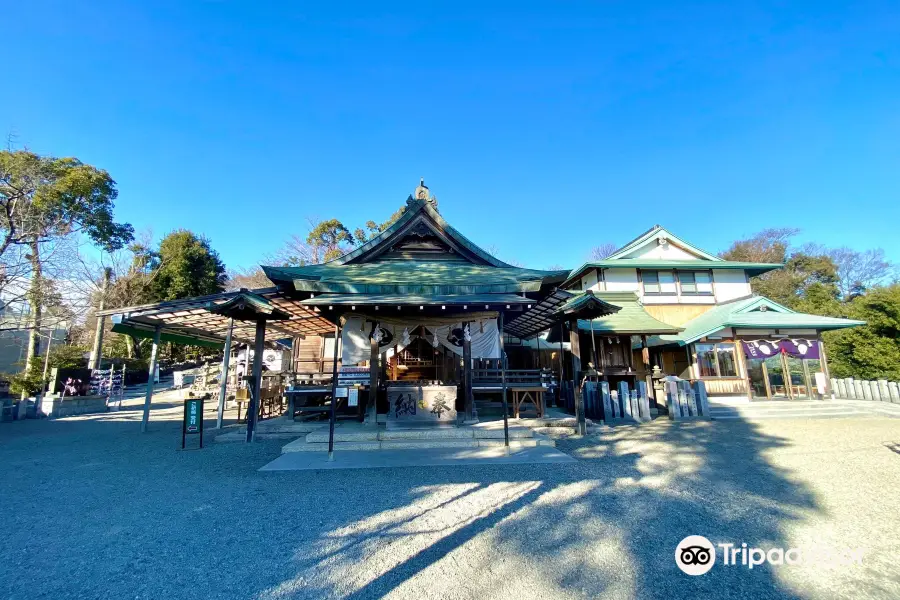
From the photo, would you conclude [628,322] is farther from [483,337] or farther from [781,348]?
[483,337]

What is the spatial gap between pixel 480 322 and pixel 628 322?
28.4ft

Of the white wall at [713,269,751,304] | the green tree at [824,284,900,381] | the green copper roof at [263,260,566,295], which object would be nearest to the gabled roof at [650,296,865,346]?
the white wall at [713,269,751,304]

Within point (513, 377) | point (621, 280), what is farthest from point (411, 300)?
point (621, 280)

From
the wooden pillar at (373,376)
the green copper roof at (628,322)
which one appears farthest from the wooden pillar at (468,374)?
the green copper roof at (628,322)

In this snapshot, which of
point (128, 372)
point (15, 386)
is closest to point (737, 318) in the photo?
point (15, 386)

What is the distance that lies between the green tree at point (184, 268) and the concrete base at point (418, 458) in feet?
87.9

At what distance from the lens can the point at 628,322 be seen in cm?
1500

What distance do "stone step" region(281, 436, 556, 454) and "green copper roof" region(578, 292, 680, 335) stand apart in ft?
24.5

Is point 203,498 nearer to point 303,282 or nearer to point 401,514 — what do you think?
point 401,514

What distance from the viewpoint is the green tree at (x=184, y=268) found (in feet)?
90.5

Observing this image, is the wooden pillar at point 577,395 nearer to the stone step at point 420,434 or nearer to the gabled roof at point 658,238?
the stone step at point 420,434

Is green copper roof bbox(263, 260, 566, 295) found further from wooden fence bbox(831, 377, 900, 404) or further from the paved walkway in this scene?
wooden fence bbox(831, 377, 900, 404)

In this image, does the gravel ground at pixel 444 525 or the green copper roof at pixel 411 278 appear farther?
the green copper roof at pixel 411 278

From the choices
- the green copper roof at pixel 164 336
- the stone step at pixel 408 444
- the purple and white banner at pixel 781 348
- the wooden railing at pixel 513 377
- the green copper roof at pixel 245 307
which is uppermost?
the green copper roof at pixel 245 307
